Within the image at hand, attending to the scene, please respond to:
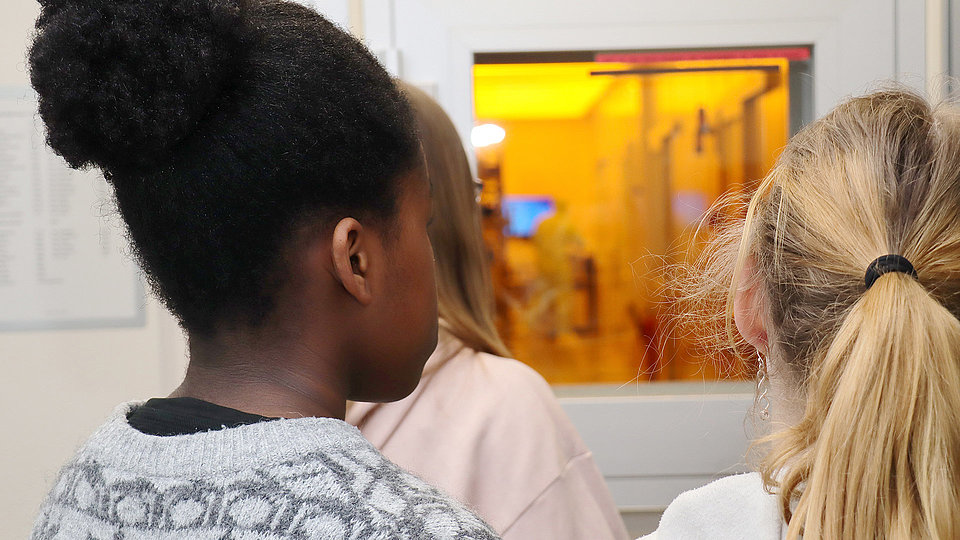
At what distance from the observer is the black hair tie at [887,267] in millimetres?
655

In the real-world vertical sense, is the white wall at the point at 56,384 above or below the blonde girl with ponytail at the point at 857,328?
below

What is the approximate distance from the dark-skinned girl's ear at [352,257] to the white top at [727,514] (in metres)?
0.39

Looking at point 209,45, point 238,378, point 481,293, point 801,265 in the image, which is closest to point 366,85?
point 209,45

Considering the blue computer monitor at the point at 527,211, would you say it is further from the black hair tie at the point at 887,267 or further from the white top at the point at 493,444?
the black hair tie at the point at 887,267

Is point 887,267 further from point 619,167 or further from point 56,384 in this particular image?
point 56,384

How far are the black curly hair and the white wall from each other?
3.84 feet

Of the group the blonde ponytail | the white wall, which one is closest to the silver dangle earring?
the blonde ponytail

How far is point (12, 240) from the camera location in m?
1.74

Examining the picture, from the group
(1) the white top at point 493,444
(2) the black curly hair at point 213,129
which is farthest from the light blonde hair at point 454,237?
(2) the black curly hair at point 213,129

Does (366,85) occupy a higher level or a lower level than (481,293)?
higher

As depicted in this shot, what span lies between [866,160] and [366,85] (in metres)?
0.42

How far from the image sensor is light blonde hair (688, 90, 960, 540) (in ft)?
2.06

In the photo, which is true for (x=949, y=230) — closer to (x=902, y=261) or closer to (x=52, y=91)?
(x=902, y=261)

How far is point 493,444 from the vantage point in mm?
1163
